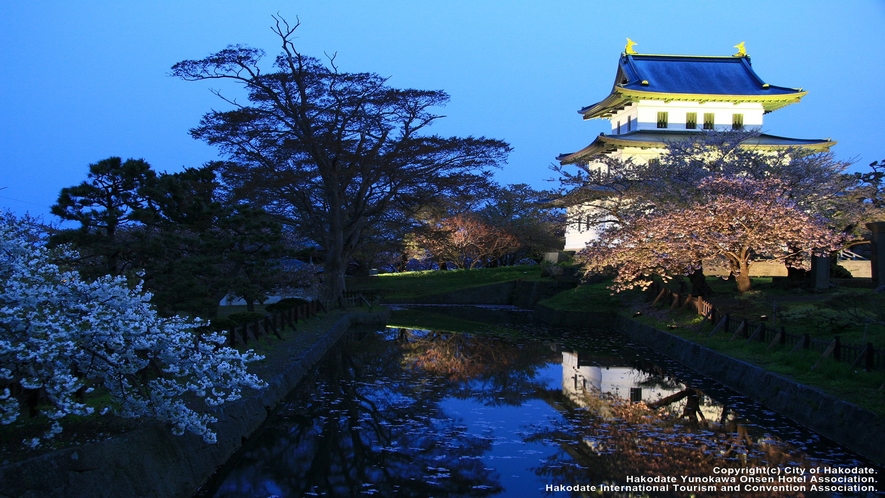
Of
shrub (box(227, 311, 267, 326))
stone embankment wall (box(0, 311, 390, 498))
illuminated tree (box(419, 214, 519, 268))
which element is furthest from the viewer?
illuminated tree (box(419, 214, 519, 268))

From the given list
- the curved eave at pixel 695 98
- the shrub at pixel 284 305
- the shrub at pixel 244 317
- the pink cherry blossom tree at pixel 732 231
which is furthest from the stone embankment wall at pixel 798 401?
the curved eave at pixel 695 98

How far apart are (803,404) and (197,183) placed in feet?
71.2

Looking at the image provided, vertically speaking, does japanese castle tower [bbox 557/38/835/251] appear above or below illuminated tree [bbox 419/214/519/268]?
above

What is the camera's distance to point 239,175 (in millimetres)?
32719

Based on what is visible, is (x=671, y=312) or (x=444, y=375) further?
(x=671, y=312)

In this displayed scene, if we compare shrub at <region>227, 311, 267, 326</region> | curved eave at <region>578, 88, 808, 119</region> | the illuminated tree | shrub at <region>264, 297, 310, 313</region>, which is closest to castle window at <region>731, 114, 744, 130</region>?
curved eave at <region>578, 88, 808, 119</region>

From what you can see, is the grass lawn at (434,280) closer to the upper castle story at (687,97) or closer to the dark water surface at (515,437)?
the upper castle story at (687,97)

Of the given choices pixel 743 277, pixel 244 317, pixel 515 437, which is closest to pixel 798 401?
pixel 515 437

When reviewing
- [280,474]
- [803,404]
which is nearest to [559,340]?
[803,404]

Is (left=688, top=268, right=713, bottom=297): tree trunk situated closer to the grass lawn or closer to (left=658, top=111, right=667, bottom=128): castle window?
the grass lawn

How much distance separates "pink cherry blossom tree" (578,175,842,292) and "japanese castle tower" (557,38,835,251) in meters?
19.7

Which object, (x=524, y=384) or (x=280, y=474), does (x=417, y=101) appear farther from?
(x=280, y=474)

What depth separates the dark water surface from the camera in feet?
31.0

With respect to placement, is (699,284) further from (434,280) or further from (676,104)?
(434,280)
